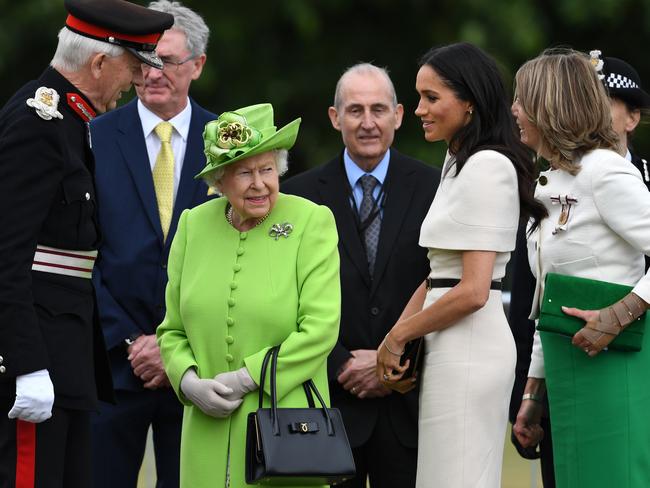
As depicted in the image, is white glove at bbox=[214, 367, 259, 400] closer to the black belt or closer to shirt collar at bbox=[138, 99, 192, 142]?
the black belt

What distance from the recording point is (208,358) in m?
5.08

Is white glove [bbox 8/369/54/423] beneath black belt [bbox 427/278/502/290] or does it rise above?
beneath

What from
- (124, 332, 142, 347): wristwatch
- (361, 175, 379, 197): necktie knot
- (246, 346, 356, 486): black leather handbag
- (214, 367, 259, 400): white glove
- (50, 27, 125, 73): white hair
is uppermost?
(50, 27, 125, 73): white hair

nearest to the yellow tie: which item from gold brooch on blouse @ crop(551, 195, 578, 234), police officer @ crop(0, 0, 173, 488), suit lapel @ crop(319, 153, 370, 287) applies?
suit lapel @ crop(319, 153, 370, 287)

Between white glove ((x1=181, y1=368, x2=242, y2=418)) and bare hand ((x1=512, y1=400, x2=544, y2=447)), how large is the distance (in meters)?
1.04

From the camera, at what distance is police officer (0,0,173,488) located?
446cm

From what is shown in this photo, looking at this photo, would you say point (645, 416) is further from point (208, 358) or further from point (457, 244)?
point (208, 358)

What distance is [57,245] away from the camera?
470 centimetres

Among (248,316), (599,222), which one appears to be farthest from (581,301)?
(248,316)

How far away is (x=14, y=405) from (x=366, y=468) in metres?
1.71

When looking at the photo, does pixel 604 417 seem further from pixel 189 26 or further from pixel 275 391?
pixel 189 26

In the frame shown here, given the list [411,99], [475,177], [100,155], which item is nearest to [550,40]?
[411,99]

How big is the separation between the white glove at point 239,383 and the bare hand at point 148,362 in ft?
2.53

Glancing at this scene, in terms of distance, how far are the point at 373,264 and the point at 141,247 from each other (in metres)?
0.90
